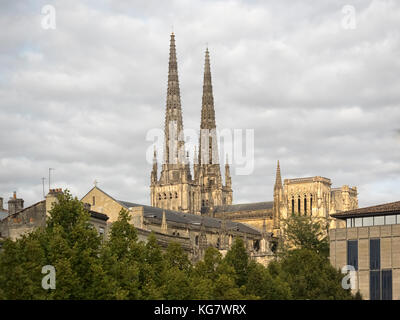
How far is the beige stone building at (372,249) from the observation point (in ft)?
311

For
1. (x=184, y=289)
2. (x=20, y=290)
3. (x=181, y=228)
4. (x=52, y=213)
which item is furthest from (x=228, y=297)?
(x=181, y=228)

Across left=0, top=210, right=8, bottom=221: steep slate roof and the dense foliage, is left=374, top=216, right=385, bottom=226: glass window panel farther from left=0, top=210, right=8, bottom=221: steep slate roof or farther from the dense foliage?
left=0, top=210, right=8, bottom=221: steep slate roof

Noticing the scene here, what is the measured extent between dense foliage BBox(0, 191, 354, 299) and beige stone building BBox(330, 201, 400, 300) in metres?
4.23

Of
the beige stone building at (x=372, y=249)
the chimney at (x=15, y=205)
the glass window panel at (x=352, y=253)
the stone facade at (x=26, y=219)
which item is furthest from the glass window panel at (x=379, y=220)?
the chimney at (x=15, y=205)

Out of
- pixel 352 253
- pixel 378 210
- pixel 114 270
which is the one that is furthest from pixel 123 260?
pixel 378 210

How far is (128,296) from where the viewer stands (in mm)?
68062

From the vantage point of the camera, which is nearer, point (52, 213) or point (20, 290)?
point (20, 290)

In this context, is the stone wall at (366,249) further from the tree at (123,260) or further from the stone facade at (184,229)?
the tree at (123,260)

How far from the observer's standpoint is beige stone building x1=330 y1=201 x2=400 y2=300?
311ft

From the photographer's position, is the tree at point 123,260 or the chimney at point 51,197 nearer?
the tree at point 123,260

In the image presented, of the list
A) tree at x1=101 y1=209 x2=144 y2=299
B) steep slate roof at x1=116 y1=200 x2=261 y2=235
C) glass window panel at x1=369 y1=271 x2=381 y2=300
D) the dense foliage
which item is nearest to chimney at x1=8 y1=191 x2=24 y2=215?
the dense foliage

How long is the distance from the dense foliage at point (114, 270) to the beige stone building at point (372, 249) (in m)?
4.23

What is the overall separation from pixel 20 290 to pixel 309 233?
76015 millimetres
